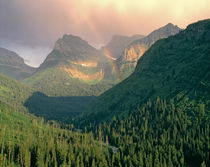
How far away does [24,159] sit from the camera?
173125 mm

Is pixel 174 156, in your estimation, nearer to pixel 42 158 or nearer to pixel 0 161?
pixel 42 158

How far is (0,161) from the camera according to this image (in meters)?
162

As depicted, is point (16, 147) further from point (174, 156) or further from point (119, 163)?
point (174, 156)

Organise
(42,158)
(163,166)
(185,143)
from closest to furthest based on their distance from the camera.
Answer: (163,166)
(42,158)
(185,143)

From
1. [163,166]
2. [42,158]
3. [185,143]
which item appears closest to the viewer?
[163,166]

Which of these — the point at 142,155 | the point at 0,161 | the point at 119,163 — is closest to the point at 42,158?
the point at 0,161

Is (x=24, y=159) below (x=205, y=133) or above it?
below

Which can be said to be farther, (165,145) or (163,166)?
(165,145)

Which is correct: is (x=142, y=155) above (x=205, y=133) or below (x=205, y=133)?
below

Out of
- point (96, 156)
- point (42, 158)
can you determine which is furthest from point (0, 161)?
point (96, 156)

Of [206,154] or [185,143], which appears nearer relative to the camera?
[206,154]

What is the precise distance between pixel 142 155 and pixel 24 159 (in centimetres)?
8742

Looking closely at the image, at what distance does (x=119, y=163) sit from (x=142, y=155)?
20.5 meters

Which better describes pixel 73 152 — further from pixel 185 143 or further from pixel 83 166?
pixel 185 143
